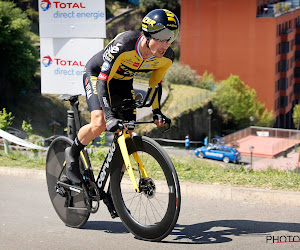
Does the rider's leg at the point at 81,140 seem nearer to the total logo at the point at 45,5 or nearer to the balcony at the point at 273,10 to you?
the total logo at the point at 45,5

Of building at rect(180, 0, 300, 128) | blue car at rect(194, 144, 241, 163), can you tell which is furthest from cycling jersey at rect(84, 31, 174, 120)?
building at rect(180, 0, 300, 128)

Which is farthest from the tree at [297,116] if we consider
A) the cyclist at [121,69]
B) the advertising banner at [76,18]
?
the cyclist at [121,69]

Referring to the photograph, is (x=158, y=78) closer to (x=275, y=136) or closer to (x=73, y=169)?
(x=73, y=169)

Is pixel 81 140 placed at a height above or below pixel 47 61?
below

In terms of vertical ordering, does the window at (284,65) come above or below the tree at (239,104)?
above

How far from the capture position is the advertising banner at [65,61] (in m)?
9.51

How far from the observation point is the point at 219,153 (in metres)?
48.3

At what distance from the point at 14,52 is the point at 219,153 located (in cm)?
2234

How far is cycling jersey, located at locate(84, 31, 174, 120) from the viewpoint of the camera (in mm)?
5035

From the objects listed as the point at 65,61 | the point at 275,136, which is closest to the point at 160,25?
the point at 65,61

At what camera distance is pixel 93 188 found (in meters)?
5.43

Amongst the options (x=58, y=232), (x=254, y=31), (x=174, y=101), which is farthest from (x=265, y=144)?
(x=58, y=232)

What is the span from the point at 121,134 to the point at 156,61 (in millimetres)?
778

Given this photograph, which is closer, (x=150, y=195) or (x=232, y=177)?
(x=150, y=195)
